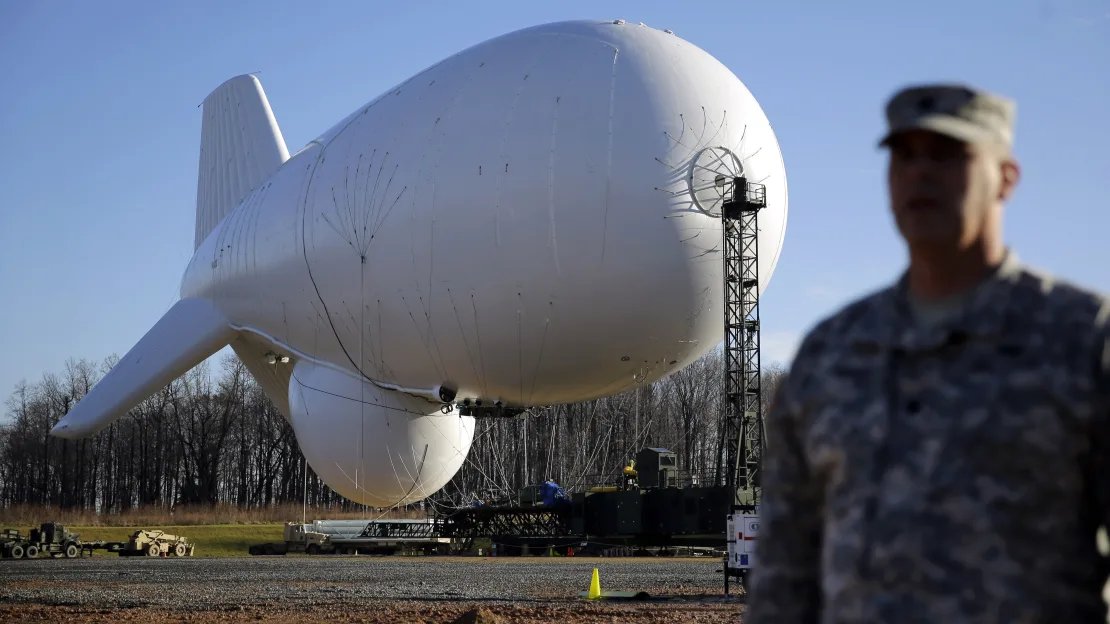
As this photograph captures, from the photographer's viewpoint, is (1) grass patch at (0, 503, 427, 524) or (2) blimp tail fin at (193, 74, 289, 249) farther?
(1) grass patch at (0, 503, 427, 524)

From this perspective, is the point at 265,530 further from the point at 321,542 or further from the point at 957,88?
the point at 957,88

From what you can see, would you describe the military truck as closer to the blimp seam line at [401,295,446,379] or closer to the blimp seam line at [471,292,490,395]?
the blimp seam line at [401,295,446,379]

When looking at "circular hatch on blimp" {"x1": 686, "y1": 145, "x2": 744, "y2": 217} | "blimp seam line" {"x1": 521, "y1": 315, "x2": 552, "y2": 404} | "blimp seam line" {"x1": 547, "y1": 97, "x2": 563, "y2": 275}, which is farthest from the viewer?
"blimp seam line" {"x1": 521, "y1": 315, "x2": 552, "y2": 404}

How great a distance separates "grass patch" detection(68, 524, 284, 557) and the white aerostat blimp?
18.6 meters

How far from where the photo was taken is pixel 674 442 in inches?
3049

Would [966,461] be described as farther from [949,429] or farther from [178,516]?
[178,516]

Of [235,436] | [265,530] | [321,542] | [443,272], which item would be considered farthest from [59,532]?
[235,436]

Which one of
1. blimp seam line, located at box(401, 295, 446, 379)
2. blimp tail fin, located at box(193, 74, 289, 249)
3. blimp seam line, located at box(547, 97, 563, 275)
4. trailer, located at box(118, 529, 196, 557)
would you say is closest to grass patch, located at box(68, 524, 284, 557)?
trailer, located at box(118, 529, 196, 557)

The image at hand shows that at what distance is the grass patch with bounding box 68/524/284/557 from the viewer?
4516 centimetres

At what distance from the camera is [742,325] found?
84.4ft

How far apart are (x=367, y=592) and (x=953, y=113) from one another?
17.7 metres

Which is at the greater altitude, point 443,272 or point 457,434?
point 443,272

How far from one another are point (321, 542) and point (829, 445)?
41.8 m

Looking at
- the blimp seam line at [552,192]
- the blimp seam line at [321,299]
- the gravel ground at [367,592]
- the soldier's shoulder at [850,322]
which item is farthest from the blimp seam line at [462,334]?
the soldier's shoulder at [850,322]
